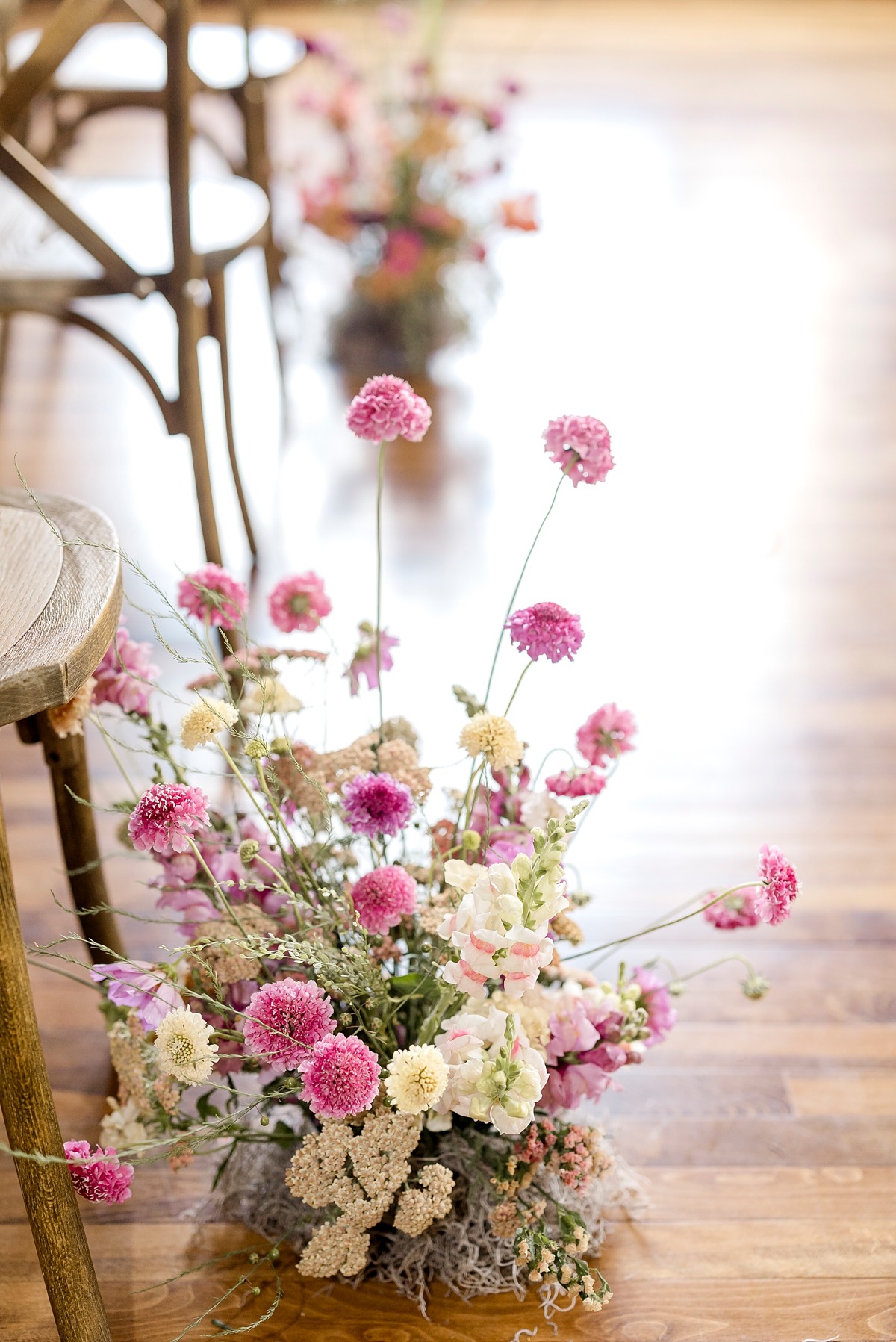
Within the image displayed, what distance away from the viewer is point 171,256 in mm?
1831

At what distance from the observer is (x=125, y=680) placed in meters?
1.23

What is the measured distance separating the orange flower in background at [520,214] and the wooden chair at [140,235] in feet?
2.44

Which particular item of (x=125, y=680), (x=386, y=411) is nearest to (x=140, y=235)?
(x=125, y=680)

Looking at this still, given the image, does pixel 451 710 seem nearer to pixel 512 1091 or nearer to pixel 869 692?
pixel 869 692

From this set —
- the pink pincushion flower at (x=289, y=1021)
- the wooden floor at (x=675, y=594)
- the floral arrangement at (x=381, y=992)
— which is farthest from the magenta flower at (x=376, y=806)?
the wooden floor at (x=675, y=594)

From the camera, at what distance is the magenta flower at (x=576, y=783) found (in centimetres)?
118

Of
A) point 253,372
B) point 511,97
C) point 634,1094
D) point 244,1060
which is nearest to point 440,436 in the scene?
point 253,372

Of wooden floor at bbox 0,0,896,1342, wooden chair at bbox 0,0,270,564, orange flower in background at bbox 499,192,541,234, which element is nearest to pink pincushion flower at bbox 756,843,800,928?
wooden floor at bbox 0,0,896,1342

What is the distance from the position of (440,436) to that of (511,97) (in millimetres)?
904

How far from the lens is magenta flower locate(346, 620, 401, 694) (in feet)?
4.00

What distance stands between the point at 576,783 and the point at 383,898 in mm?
218

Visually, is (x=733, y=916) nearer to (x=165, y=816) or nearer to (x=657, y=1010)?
(x=657, y=1010)

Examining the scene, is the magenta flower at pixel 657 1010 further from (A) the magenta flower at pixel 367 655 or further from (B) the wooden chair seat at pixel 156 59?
(B) the wooden chair seat at pixel 156 59

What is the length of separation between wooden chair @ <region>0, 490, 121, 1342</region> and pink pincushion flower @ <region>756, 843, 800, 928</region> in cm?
52
